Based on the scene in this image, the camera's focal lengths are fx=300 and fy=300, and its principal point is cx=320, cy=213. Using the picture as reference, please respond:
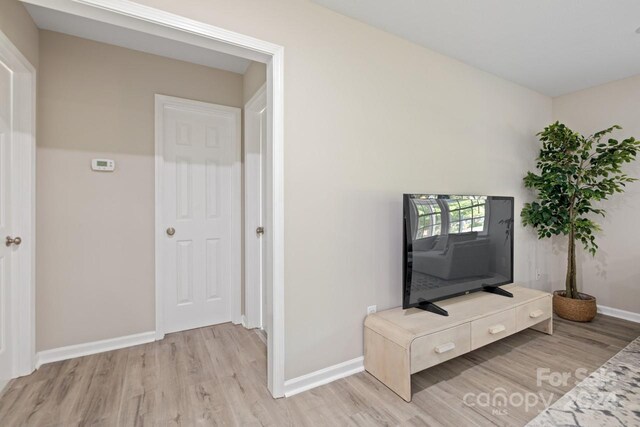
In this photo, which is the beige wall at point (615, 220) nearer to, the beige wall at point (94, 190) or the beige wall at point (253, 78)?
the beige wall at point (253, 78)

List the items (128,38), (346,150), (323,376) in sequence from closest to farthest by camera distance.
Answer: (323,376)
(346,150)
(128,38)

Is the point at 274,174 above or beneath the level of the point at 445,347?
above

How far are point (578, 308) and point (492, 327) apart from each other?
1.56 meters

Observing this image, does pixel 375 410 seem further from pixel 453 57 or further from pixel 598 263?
pixel 598 263

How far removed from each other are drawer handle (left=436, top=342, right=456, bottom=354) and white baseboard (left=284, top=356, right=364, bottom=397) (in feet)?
1.85

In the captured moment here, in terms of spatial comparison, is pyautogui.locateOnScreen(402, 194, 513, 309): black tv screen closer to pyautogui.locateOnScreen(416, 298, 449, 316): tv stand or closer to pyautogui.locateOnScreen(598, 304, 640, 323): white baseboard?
pyautogui.locateOnScreen(416, 298, 449, 316): tv stand

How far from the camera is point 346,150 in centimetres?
217

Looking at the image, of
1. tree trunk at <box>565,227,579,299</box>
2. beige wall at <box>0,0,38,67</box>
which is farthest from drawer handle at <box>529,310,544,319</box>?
beige wall at <box>0,0,38,67</box>

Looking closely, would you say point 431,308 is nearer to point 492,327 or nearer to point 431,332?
point 431,332

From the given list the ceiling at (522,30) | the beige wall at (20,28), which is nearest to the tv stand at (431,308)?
the ceiling at (522,30)

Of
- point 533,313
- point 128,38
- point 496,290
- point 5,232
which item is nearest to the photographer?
point 5,232

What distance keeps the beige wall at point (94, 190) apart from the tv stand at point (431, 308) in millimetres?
2302

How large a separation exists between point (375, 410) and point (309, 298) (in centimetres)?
76

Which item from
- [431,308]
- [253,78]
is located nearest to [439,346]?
[431,308]
